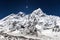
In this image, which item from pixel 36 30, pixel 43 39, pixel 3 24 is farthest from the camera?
→ pixel 3 24

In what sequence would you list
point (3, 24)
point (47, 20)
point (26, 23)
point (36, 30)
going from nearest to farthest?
point (36, 30) → point (26, 23) → point (47, 20) → point (3, 24)

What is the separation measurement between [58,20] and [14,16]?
9.16 metres

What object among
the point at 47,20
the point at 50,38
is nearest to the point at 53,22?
the point at 47,20

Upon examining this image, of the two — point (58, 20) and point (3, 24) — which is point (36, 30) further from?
point (3, 24)

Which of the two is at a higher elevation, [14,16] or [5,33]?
[14,16]

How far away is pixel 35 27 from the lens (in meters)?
33.7

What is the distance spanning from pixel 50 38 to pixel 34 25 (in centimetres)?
441

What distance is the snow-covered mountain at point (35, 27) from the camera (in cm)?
3222

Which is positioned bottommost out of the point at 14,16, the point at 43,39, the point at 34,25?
the point at 43,39

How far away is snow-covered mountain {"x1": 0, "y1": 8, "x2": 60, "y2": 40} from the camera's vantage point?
32.2m

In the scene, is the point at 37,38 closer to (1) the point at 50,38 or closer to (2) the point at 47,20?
(1) the point at 50,38

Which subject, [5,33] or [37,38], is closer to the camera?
[37,38]

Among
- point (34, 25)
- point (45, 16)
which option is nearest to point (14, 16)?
point (45, 16)

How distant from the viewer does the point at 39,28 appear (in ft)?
112
